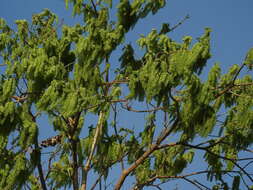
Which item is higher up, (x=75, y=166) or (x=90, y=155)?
(x=90, y=155)

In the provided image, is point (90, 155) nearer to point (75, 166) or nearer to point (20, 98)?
point (75, 166)

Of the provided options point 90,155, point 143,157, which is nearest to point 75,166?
point 90,155

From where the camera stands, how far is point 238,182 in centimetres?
833

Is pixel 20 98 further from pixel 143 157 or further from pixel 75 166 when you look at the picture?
pixel 143 157

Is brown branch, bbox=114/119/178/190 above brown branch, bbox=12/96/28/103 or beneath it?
beneath

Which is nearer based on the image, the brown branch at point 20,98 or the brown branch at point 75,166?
the brown branch at point 20,98

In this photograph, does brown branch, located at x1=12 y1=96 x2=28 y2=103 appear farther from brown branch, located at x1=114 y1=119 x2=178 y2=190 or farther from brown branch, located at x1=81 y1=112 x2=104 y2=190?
brown branch, located at x1=114 y1=119 x2=178 y2=190

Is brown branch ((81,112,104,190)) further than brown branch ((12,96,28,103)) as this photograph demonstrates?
Yes

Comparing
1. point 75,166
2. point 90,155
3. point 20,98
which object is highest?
point 20,98

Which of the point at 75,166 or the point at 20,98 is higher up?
the point at 20,98

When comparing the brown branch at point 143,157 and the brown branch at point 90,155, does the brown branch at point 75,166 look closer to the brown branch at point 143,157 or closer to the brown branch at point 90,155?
the brown branch at point 90,155

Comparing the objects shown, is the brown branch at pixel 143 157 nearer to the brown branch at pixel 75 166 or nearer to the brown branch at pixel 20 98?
the brown branch at pixel 75 166

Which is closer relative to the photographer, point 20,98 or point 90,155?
point 20,98

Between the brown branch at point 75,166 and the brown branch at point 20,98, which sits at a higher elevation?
the brown branch at point 20,98
